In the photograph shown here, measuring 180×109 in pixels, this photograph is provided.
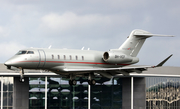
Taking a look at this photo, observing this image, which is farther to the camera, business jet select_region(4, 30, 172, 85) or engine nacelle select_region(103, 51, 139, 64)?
engine nacelle select_region(103, 51, 139, 64)

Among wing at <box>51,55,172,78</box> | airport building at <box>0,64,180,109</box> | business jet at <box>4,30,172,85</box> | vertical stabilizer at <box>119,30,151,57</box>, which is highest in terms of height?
vertical stabilizer at <box>119,30,151,57</box>

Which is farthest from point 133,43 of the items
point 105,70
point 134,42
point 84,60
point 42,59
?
point 42,59

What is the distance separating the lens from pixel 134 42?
38750 millimetres

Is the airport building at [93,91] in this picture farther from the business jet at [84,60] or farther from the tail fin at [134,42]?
the business jet at [84,60]

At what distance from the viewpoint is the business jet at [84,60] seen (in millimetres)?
31578

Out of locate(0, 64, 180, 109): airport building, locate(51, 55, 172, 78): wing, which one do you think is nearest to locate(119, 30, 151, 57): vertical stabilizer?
locate(51, 55, 172, 78): wing

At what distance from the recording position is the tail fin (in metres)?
38.4

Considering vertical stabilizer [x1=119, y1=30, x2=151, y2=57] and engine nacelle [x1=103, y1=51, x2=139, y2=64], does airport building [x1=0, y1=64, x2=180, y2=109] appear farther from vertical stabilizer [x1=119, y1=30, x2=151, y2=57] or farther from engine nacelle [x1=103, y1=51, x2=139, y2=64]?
engine nacelle [x1=103, y1=51, x2=139, y2=64]

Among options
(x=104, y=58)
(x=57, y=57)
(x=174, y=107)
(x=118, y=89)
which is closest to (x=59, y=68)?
(x=57, y=57)

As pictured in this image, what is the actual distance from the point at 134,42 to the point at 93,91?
1942cm

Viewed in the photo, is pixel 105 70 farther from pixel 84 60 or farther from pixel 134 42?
pixel 134 42

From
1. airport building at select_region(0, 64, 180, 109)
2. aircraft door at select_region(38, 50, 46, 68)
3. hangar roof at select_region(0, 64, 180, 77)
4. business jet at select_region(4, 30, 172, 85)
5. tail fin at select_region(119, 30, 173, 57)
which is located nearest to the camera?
business jet at select_region(4, 30, 172, 85)

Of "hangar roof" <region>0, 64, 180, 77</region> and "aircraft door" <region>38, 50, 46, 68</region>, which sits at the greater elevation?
"aircraft door" <region>38, 50, 46, 68</region>

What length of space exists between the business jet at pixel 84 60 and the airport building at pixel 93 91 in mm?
16987
